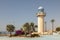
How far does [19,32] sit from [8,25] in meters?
4.74

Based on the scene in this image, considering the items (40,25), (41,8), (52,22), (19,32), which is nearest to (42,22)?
(40,25)

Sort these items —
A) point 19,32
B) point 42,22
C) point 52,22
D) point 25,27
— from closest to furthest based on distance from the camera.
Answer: point 25,27 → point 19,32 → point 42,22 → point 52,22

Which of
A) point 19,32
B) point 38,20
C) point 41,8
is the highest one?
point 41,8

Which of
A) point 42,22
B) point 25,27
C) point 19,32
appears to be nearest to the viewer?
point 25,27

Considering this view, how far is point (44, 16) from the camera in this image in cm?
6919

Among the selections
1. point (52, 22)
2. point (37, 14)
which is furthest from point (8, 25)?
point (52, 22)

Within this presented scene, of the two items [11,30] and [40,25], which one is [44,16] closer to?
[40,25]

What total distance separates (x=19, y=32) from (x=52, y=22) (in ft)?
135

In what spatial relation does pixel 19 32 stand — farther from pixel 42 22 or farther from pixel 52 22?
pixel 52 22

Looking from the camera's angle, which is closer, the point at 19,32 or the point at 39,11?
the point at 19,32

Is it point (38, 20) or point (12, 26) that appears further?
point (38, 20)


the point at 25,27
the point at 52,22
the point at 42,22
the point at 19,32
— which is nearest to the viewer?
the point at 25,27

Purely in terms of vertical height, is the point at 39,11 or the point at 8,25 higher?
the point at 39,11

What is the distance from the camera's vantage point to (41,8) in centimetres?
7000
